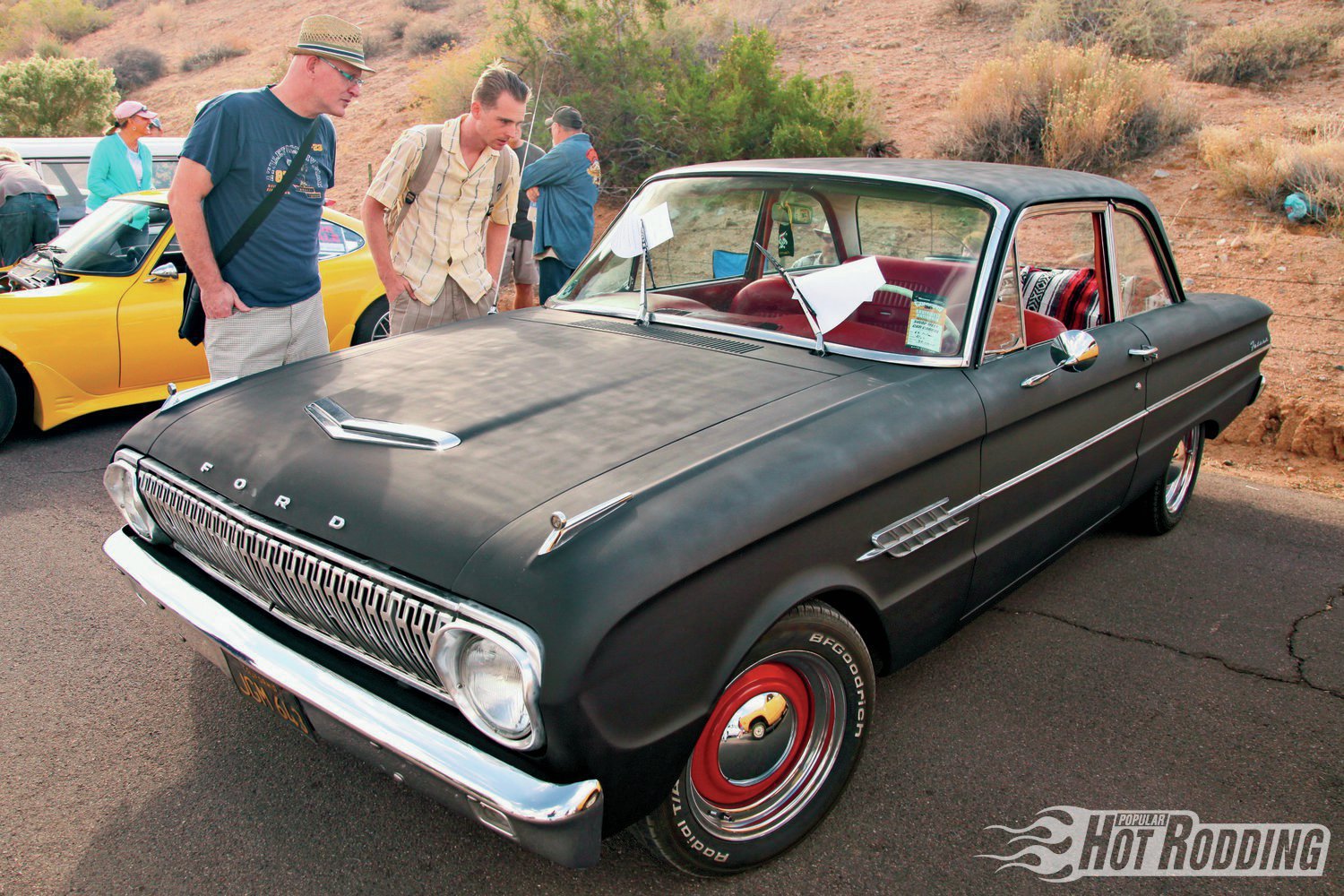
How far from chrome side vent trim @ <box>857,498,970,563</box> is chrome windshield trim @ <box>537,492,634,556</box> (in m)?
0.71

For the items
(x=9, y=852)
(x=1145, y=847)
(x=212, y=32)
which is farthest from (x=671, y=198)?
(x=212, y=32)

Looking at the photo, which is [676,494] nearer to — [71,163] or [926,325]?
[926,325]

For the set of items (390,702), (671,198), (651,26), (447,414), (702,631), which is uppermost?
(651,26)

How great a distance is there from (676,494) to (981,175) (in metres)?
1.89

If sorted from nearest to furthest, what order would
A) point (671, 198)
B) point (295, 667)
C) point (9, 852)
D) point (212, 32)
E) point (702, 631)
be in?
point (702, 631) < point (295, 667) < point (9, 852) < point (671, 198) < point (212, 32)

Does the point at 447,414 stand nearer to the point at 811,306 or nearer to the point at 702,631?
the point at 702,631

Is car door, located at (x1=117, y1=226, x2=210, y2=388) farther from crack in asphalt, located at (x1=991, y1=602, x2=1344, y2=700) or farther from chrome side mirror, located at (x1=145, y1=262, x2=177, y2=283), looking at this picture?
crack in asphalt, located at (x1=991, y1=602, x2=1344, y2=700)

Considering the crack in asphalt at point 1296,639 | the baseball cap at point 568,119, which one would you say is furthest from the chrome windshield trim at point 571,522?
the baseball cap at point 568,119

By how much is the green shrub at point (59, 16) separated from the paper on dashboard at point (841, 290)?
35495 millimetres

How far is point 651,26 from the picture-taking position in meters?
13.3

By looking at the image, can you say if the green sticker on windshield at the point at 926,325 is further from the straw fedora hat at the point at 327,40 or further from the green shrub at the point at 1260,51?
the green shrub at the point at 1260,51

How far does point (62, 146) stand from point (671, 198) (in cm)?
728

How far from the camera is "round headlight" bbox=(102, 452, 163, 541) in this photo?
103 inches

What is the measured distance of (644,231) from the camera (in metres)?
3.47
